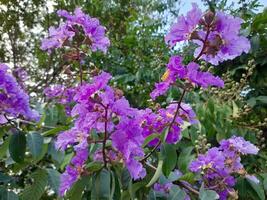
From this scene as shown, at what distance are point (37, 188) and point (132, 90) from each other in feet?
6.02

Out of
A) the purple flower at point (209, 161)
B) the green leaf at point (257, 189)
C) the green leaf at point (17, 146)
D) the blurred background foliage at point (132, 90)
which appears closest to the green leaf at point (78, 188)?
the blurred background foliage at point (132, 90)

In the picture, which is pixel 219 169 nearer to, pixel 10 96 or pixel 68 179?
pixel 68 179

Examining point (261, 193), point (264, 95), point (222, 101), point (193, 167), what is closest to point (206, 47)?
point (193, 167)

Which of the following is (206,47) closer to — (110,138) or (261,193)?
(110,138)

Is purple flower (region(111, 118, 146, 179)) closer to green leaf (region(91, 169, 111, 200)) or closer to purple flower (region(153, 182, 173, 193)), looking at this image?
green leaf (region(91, 169, 111, 200))

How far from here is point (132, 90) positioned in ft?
9.32

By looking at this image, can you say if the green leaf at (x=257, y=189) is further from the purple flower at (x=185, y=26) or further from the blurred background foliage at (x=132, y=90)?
the purple flower at (x=185, y=26)

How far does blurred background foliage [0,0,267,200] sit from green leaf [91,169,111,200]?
17 mm

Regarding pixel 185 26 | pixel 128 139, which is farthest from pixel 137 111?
pixel 185 26

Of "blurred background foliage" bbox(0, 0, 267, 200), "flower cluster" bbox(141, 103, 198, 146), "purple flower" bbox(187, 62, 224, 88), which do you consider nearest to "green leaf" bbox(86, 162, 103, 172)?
"blurred background foliage" bbox(0, 0, 267, 200)

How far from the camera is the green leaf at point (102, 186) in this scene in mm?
878

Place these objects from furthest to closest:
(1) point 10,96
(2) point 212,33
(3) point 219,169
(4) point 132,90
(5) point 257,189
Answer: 1. (4) point 132,90
2. (5) point 257,189
3. (3) point 219,169
4. (1) point 10,96
5. (2) point 212,33

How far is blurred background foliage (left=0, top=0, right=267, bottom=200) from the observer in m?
1.04

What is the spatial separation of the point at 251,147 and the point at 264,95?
139 cm
